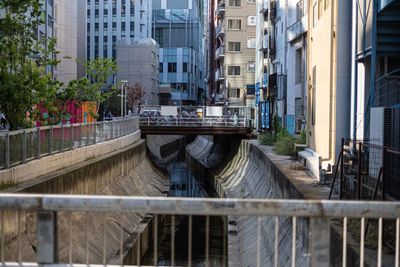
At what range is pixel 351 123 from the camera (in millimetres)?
17203

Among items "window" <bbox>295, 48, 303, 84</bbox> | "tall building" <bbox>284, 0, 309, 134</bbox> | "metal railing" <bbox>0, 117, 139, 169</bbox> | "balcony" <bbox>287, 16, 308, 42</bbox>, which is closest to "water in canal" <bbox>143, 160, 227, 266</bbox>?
"metal railing" <bbox>0, 117, 139, 169</bbox>

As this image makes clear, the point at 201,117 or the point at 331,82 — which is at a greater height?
the point at 331,82

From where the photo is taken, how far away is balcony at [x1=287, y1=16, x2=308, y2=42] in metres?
35.6

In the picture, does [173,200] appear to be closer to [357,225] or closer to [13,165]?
[357,225]

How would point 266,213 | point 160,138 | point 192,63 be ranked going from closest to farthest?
point 266,213, point 160,138, point 192,63

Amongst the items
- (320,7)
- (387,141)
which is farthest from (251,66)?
(387,141)

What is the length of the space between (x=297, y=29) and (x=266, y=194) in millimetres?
16867

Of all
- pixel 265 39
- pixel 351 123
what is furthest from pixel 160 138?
pixel 351 123

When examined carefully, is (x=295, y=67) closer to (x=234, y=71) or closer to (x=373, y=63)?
(x=373, y=63)

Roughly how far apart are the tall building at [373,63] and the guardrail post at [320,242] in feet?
30.0

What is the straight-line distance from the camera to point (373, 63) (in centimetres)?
1445

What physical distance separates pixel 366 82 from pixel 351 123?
5.53 feet

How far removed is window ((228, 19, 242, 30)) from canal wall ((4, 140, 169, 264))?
3903cm

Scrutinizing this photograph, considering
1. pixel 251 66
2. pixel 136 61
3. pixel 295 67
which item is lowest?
pixel 295 67
